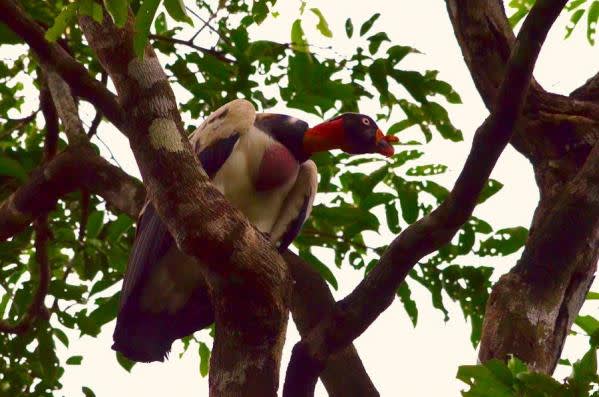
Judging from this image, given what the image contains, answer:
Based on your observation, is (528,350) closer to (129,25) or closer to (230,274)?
(230,274)

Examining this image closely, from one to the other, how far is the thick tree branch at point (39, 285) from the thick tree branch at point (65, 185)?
0.26 meters

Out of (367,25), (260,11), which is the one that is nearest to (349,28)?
(367,25)

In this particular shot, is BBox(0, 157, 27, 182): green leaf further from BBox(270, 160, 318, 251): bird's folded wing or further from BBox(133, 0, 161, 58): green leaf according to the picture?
BBox(133, 0, 161, 58): green leaf

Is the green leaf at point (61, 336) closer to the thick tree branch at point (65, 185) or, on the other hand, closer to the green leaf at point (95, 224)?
the green leaf at point (95, 224)

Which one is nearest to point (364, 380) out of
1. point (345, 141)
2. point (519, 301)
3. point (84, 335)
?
point (519, 301)

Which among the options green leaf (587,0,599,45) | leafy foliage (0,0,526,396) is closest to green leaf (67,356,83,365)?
leafy foliage (0,0,526,396)

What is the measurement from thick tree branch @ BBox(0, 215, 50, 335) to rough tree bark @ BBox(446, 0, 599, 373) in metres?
2.13

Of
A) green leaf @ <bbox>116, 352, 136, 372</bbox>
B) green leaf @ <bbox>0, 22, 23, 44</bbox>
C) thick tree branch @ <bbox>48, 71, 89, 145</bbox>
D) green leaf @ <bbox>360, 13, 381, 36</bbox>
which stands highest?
green leaf @ <bbox>360, 13, 381, 36</bbox>

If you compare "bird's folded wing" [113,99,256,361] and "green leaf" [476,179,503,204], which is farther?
"green leaf" [476,179,503,204]

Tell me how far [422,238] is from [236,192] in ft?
5.58

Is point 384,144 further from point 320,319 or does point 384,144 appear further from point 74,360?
point 74,360

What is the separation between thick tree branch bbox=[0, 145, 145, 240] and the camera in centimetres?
439

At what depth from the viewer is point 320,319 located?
4.00 m

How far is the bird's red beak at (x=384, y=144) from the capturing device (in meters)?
4.90
